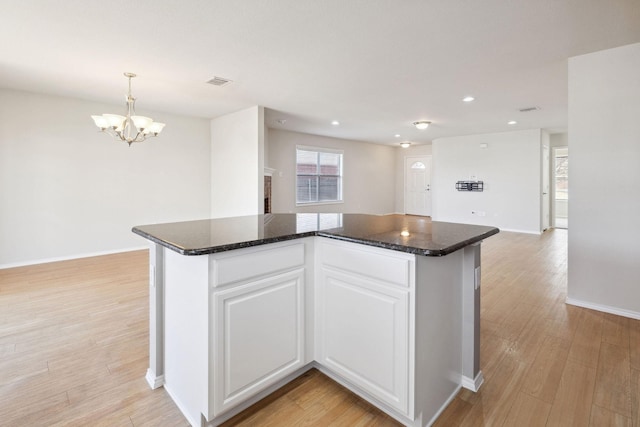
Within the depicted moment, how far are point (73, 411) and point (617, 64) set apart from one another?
4.83 meters

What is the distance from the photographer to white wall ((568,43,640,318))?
279 centimetres

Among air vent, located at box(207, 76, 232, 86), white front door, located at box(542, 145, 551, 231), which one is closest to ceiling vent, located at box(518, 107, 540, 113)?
white front door, located at box(542, 145, 551, 231)

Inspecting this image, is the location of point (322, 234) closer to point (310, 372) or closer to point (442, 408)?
point (310, 372)

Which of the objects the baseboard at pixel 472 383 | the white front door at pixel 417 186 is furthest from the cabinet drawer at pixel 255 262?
the white front door at pixel 417 186

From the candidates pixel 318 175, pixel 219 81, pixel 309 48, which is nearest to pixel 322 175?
pixel 318 175

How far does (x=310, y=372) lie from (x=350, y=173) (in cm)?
772

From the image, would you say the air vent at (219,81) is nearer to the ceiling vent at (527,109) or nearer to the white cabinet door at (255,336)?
the white cabinet door at (255,336)

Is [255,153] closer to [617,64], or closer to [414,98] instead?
[414,98]

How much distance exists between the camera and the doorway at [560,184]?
8.25 m

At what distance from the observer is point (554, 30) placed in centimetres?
259

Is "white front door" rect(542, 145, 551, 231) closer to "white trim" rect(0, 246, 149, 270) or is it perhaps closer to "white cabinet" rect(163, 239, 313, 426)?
"white cabinet" rect(163, 239, 313, 426)

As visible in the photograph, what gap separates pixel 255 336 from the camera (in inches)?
63.1

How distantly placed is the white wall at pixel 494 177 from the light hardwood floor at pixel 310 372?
4483mm

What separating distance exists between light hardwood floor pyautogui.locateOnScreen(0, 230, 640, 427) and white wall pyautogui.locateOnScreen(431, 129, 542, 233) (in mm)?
4483
